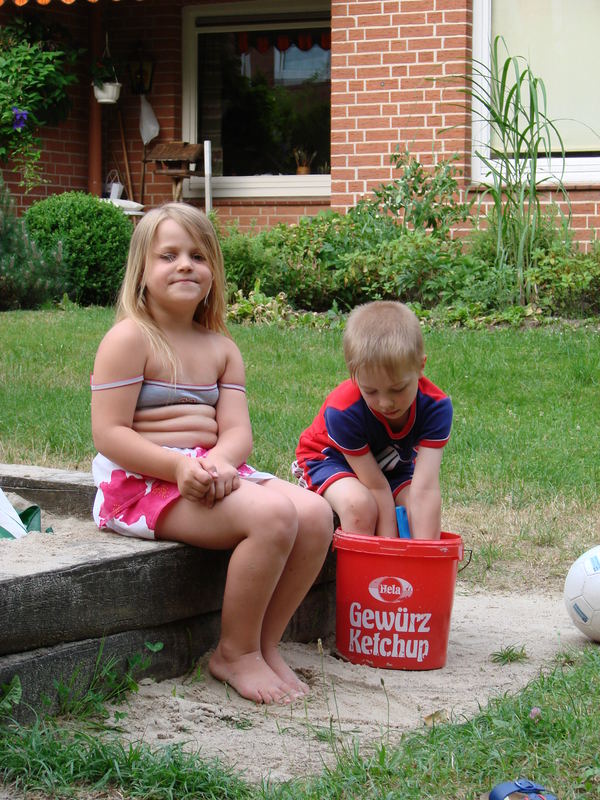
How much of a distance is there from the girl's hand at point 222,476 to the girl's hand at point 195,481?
0.4 inches

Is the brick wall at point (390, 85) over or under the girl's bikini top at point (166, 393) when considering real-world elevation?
over

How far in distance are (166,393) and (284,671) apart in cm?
78

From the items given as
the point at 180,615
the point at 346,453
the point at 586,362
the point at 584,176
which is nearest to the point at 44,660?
the point at 180,615

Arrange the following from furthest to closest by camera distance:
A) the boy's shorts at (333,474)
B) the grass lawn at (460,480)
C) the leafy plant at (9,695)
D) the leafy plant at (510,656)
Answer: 1. the boy's shorts at (333,474)
2. the leafy plant at (510,656)
3. the leafy plant at (9,695)
4. the grass lawn at (460,480)

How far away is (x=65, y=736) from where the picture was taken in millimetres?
2285

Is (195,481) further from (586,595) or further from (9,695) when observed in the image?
(586,595)

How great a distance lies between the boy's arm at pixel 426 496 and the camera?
10.5 ft

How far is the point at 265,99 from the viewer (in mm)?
11844

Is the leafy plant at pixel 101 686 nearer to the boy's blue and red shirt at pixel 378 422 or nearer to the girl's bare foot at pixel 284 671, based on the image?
the girl's bare foot at pixel 284 671

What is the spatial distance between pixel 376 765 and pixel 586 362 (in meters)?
4.49

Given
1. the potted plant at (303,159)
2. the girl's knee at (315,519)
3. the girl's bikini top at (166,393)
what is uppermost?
the potted plant at (303,159)

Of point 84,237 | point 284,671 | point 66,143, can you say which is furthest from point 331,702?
point 66,143

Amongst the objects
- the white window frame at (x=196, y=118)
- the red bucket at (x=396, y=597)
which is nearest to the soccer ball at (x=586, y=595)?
the red bucket at (x=396, y=597)

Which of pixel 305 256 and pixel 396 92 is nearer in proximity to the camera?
pixel 305 256
